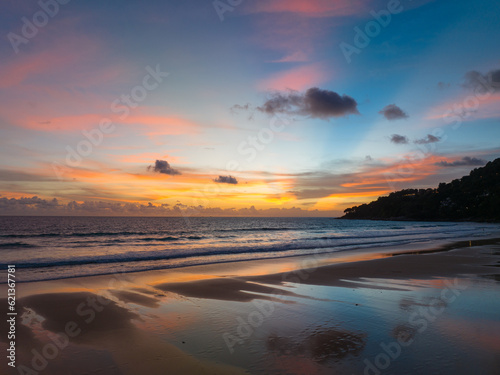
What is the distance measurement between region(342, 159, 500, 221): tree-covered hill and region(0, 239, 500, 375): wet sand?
12424 cm

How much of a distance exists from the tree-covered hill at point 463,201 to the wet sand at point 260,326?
124 m

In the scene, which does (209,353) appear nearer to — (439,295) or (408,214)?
(439,295)

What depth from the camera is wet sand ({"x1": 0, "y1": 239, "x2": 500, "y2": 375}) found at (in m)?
4.97

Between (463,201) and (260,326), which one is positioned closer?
(260,326)

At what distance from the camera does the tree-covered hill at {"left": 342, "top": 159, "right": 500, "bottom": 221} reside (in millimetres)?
110806

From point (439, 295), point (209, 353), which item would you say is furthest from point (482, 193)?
point (209, 353)

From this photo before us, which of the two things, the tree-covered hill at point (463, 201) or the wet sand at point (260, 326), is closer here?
the wet sand at point (260, 326)

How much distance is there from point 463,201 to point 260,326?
149990mm

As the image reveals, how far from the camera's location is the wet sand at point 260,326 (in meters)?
4.97

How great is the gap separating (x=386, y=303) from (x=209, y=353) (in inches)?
230

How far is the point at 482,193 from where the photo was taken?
120 meters

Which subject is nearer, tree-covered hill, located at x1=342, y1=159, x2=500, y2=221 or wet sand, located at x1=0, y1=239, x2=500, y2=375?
wet sand, located at x1=0, y1=239, x2=500, y2=375

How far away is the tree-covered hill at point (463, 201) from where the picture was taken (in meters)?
111

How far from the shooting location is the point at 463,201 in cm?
12550
